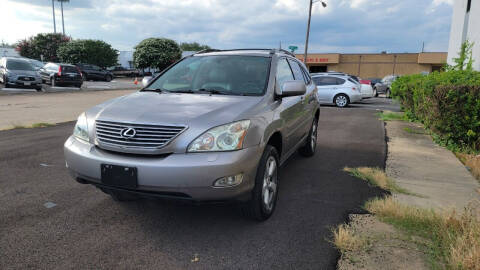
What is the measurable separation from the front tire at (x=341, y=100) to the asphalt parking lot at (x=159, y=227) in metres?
11.5

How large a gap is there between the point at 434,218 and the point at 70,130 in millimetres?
7563

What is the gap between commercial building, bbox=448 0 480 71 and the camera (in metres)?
10.4

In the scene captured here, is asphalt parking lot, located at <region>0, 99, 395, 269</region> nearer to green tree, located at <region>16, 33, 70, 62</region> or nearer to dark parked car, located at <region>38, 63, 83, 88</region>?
dark parked car, located at <region>38, 63, 83, 88</region>

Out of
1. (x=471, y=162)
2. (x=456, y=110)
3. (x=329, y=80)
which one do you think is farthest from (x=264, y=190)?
(x=329, y=80)

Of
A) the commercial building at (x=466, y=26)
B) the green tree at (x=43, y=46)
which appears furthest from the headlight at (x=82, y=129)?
the green tree at (x=43, y=46)

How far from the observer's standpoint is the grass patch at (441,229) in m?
2.52

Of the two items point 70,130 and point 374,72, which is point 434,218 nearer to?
point 70,130

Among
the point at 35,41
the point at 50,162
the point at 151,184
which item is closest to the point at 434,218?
the point at 151,184

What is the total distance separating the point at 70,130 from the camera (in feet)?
26.5

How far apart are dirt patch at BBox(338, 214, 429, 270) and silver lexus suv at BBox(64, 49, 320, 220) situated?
87cm

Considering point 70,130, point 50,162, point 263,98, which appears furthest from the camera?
point 70,130

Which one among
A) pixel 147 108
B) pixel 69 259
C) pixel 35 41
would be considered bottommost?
pixel 69 259

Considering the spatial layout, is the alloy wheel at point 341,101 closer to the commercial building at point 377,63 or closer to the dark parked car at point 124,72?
the dark parked car at point 124,72

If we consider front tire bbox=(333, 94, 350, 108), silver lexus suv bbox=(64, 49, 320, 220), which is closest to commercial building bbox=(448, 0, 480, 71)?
front tire bbox=(333, 94, 350, 108)
